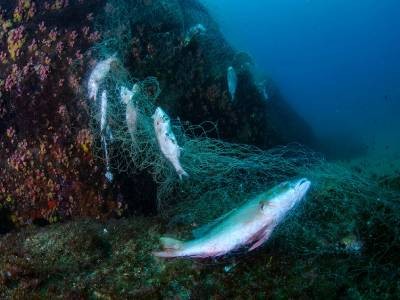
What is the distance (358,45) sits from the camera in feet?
527

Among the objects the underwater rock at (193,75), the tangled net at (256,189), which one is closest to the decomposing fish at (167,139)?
the tangled net at (256,189)

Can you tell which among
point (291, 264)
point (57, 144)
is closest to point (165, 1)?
point (57, 144)

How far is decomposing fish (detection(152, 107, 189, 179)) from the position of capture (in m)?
5.74

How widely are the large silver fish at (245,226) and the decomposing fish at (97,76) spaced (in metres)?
3.74

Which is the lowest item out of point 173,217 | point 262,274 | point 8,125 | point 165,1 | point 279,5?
point 279,5

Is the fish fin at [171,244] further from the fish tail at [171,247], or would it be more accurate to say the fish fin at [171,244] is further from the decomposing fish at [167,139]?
the decomposing fish at [167,139]

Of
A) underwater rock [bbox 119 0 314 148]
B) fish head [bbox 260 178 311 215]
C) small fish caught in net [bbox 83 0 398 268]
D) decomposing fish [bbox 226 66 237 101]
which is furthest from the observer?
decomposing fish [bbox 226 66 237 101]

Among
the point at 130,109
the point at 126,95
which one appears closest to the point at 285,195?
the point at 130,109

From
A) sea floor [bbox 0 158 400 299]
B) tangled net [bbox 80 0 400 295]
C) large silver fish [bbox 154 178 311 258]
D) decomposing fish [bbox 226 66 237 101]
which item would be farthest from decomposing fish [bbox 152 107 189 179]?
decomposing fish [bbox 226 66 237 101]

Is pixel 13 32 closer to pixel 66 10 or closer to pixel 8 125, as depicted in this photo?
pixel 66 10

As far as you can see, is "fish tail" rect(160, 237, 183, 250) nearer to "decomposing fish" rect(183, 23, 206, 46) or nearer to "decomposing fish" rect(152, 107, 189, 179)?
"decomposing fish" rect(152, 107, 189, 179)

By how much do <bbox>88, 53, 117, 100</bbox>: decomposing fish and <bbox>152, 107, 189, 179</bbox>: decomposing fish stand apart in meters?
1.68

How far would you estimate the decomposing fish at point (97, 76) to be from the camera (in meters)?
6.86

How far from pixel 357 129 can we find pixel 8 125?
32.7 meters
